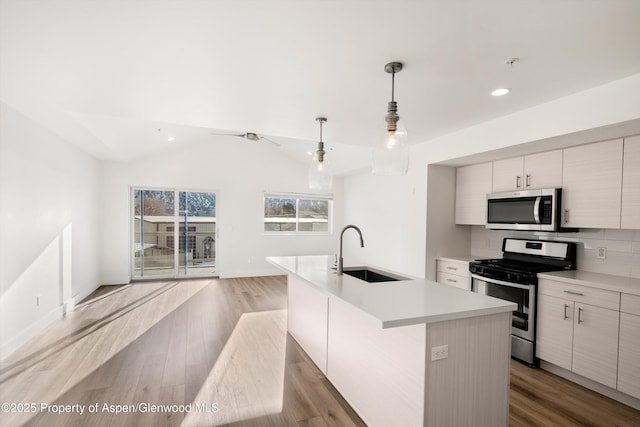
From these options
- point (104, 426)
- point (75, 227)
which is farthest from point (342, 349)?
point (75, 227)

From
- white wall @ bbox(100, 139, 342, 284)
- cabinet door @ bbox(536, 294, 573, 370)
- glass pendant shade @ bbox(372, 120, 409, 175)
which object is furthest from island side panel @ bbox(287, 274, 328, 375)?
white wall @ bbox(100, 139, 342, 284)

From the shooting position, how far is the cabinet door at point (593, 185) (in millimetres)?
2551

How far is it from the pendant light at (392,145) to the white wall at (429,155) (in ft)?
4.80

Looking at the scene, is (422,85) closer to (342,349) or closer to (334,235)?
(342,349)

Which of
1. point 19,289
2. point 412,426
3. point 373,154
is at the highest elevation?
point 373,154

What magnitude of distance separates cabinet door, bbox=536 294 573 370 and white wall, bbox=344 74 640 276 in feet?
4.43

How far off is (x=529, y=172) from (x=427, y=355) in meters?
2.53

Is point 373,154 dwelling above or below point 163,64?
below

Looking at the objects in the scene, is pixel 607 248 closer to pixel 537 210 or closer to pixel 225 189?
pixel 537 210

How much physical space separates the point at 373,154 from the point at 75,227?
4.88 metres

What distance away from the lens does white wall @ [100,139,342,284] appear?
237 inches

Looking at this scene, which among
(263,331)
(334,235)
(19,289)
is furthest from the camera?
(334,235)

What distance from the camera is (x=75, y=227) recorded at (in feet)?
15.5

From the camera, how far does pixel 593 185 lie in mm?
2682
